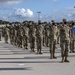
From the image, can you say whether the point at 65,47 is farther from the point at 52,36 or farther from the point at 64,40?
the point at 52,36

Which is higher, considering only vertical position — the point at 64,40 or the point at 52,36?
the point at 52,36

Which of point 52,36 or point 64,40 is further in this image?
point 52,36

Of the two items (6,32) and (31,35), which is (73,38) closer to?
(31,35)

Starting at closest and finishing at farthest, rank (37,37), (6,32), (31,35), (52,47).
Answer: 1. (52,47)
2. (37,37)
3. (31,35)
4. (6,32)

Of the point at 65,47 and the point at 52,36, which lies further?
the point at 52,36

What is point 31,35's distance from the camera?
24766 millimetres

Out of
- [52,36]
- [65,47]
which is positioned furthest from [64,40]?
[52,36]

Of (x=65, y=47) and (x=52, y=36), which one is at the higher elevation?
(x=52, y=36)

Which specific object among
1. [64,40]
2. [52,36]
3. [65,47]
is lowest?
[65,47]
